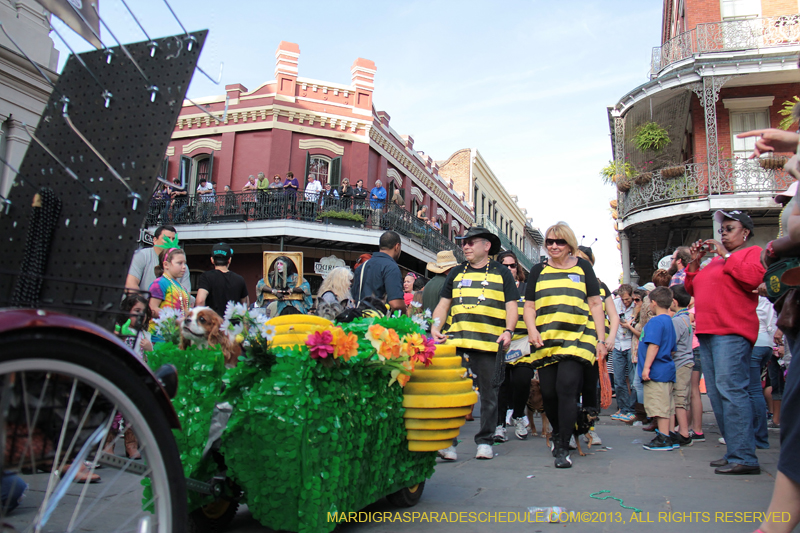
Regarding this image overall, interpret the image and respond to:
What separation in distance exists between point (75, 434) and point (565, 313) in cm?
391

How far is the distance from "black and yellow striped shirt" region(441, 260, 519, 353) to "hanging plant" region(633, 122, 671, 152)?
13905 millimetres

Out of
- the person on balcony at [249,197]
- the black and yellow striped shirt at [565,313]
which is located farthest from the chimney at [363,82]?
the black and yellow striped shirt at [565,313]

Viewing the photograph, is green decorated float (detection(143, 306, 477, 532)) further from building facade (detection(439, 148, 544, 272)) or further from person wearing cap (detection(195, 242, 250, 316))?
building facade (detection(439, 148, 544, 272))

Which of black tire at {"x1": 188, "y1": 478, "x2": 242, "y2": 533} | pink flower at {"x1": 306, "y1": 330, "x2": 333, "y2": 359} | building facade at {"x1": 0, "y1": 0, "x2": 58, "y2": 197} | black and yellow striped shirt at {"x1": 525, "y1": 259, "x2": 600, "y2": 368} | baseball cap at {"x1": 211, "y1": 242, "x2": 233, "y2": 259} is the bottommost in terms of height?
black tire at {"x1": 188, "y1": 478, "x2": 242, "y2": 533}

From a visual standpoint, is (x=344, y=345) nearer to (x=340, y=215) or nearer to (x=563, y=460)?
(x=563, y=460)

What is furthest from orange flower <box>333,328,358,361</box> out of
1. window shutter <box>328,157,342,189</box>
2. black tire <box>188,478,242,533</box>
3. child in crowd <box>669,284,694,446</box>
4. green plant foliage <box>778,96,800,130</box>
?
window shutter <box>328,157,342,189</box>

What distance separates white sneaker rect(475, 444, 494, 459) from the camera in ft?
16.3

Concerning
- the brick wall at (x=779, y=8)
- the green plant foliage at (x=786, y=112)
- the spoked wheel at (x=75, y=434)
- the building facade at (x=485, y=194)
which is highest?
the building facade at (x=485, y=194)

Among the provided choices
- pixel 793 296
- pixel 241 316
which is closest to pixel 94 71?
pixel 241 316

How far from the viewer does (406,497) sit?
11.2ft

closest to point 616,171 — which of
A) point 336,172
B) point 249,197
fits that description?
point 336,172

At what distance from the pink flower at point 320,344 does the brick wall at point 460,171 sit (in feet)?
112

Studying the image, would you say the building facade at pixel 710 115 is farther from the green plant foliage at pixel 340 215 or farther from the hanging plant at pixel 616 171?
the green plant foliage at pixel 340 215

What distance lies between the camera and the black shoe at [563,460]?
4.65 meters
